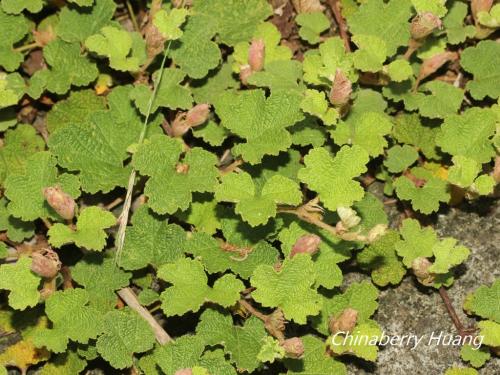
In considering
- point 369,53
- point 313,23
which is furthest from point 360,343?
point 313,23

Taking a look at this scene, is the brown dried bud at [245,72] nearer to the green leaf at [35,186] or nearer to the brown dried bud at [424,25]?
the brown dried bud at [424,25]

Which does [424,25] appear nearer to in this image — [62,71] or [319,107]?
[319,107]

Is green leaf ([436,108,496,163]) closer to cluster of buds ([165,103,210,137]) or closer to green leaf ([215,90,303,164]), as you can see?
green leaf ([215,90,303,164])

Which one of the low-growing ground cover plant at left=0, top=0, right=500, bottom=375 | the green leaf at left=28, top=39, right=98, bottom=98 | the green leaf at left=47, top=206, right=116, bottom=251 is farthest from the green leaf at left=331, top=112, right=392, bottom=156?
the green leaf at left=28, top=39, right=98, bottom=98

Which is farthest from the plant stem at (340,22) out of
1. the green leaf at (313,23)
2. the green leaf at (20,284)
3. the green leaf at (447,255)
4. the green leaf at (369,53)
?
the green leaf at (20,284)

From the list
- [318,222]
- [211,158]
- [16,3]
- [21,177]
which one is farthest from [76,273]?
[16,3]
